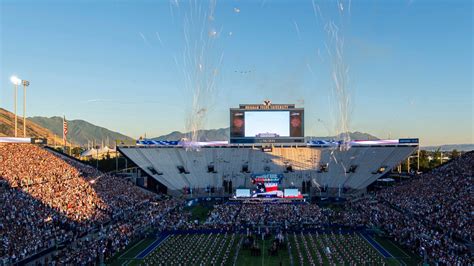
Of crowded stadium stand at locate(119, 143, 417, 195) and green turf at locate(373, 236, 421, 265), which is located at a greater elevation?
crowded stadium stand at locate(119, 143, 417, 195)

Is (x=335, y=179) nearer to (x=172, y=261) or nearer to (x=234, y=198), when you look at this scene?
(x=234, y=198)

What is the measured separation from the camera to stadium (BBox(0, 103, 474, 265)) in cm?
2598

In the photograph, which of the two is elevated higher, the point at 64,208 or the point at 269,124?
the point at 269,124

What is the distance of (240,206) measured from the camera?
42.8m

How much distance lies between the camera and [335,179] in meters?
54.9

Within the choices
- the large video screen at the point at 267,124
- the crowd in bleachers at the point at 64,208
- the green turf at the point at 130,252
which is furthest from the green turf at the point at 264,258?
the large video screen at the point at 267,124

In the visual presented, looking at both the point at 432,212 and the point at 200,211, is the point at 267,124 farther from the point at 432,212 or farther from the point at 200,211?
the point at 432,212

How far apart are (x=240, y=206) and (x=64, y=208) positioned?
1684cm

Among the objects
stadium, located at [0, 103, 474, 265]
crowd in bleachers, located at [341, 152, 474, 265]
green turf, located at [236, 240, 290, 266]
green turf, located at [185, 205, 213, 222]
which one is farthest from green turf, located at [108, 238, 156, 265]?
crowd in bleachers, located at [341, 152, 474, 265]

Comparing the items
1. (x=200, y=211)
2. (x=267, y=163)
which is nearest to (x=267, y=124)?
(x=267, y=163)

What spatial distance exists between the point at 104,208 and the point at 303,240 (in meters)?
17.1

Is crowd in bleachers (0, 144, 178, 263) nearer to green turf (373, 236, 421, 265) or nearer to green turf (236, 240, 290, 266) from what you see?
green turf (236, 240, 290, 266)

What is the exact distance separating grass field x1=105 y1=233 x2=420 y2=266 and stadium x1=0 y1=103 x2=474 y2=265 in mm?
119

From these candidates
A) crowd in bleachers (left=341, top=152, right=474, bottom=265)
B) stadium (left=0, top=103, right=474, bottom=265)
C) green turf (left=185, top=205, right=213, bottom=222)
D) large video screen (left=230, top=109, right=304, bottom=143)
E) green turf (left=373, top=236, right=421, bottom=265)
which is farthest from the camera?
large video screen (left=230, top=109, right=304, bottom=143)
